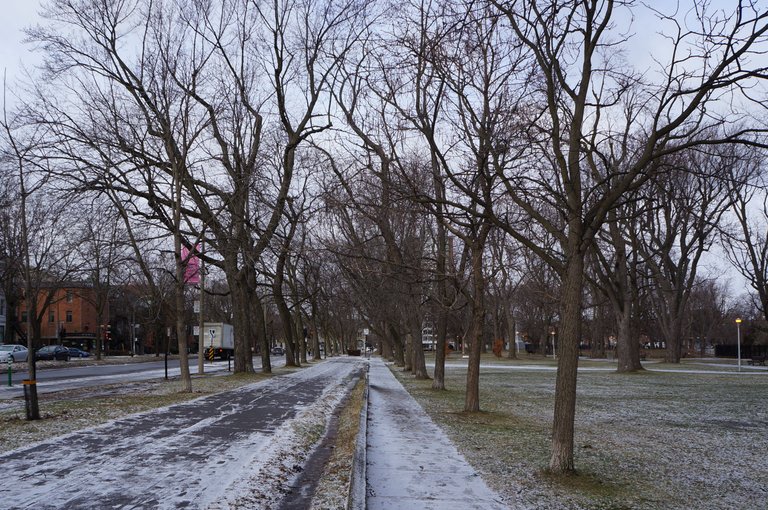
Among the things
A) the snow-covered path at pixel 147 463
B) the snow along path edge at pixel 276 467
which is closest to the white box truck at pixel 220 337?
the snow along path edge at pixel 276 467

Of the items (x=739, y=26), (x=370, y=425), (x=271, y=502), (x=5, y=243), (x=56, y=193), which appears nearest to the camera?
(x=271, y=502)

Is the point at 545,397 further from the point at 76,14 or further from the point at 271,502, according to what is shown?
the point at 76,14

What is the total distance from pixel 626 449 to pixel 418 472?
3987 millimetres

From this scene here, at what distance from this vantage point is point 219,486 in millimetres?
7730

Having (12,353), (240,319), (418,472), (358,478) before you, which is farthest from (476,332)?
(12,353)

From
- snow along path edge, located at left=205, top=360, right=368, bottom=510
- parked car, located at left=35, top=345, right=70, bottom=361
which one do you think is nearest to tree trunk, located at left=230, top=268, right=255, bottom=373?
snow along path edge, located at left=205, top=360, right=368, bottom=510

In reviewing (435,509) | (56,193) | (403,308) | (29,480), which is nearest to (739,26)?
(435,509)

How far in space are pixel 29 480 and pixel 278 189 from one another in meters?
24.3

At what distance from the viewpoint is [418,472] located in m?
9.25

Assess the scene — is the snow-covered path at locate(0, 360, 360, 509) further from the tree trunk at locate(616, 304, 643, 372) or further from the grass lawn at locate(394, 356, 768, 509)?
the tree trunk at locate(616, 304, 643, 372)

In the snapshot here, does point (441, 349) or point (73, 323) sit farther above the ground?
point (441, 349)

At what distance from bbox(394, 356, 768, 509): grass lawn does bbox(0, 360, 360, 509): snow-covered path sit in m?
3.19

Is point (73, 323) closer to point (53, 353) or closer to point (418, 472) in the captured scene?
point (53, 353)

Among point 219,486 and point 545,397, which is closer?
point 219,486
